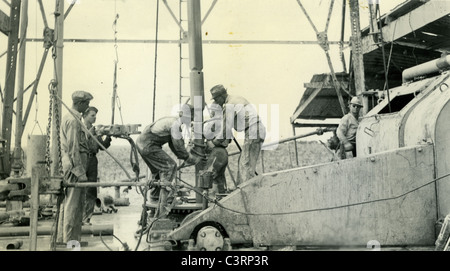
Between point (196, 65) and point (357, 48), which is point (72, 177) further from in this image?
point (357, 48)

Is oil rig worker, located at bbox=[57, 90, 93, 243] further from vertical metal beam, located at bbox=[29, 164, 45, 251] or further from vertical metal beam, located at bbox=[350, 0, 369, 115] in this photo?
vertical metal beam, located at bbox=[350, 0, 369, 115]

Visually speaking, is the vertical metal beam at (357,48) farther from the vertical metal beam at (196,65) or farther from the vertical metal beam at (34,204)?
the vertical metal beam at (34,204)

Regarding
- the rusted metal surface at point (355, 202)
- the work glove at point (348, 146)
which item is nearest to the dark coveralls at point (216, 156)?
the work glove at point (348, 146)

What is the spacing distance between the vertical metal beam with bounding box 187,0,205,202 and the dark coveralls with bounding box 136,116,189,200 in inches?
9.4

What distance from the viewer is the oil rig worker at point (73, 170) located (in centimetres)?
614

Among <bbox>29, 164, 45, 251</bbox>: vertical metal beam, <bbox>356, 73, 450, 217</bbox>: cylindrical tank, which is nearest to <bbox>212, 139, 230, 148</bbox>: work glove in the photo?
<bbox>356, 73, 450, 217</bbox>: cylindrical tank

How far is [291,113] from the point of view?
504 inches

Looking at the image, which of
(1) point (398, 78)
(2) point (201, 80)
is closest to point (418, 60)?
(1) point (398, 78)

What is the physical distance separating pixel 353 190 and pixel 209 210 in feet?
4.66

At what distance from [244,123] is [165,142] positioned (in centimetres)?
114

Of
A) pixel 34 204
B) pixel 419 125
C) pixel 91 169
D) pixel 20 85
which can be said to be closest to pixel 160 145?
pixel 91 169

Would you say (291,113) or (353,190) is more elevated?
(291,113)
